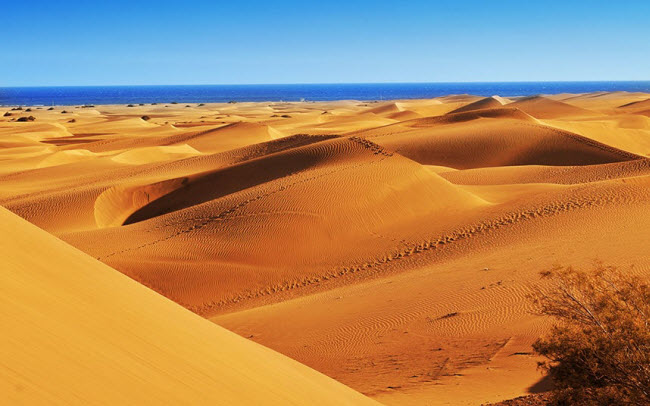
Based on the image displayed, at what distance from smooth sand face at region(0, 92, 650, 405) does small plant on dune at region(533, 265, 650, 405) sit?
126 cm

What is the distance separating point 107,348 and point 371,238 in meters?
13.3

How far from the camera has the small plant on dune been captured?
21.0 feet

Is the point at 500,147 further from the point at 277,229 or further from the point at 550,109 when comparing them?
the point at 550,109

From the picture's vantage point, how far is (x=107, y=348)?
202 inches

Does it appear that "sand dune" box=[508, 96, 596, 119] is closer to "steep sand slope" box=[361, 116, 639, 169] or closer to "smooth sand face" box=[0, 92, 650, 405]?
"steep sand slope" box=[361, 116, 639, 169]

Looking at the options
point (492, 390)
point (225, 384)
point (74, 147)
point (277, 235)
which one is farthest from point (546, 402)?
point (74, 147)

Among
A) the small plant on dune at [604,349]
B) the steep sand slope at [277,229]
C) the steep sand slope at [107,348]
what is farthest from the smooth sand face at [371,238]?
the small plant on dune at [604,349]

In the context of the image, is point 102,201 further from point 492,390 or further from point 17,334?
point 17,334

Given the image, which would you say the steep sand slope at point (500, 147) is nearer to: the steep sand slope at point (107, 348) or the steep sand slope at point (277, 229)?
the steep sand slope at point (277, 229)

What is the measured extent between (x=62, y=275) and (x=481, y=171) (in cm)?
2376

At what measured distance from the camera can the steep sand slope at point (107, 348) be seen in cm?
446

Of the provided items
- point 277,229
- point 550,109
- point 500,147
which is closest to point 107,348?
point 277,229

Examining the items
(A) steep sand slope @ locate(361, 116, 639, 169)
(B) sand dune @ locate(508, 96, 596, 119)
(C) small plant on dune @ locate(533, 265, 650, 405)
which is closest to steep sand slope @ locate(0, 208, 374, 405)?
(C) small plant on dune @ locate(533, 265, 650, 405)

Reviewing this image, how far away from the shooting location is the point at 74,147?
44062mm
